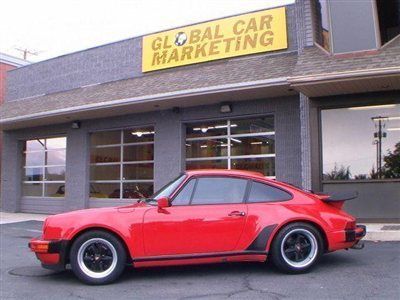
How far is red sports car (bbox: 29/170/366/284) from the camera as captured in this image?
6.37m

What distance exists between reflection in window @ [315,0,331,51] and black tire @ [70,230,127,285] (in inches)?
297

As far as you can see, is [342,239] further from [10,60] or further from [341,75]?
[10,60]

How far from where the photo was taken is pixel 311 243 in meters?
6.51

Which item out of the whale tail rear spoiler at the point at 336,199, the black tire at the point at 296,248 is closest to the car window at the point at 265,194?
the black tire at the point at 296,248

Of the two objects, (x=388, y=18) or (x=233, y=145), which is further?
(x=233, y=145)

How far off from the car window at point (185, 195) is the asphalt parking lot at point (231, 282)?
3.27 ft

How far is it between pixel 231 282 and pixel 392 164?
20.6ft

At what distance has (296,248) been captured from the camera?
6504 mm

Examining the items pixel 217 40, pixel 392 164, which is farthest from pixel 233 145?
pixel 392 164

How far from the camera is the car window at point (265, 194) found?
6.68 meters

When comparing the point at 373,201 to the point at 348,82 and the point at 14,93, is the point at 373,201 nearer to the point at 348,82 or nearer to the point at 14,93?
the point at 348,82

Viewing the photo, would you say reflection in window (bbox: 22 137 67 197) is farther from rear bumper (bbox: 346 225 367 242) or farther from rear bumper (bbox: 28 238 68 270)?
rear bumper (bbox: 346 225 367 242)

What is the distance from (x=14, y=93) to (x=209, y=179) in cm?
1525

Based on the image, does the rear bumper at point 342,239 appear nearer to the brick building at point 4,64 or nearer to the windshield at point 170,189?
the windshield at point 170,189
